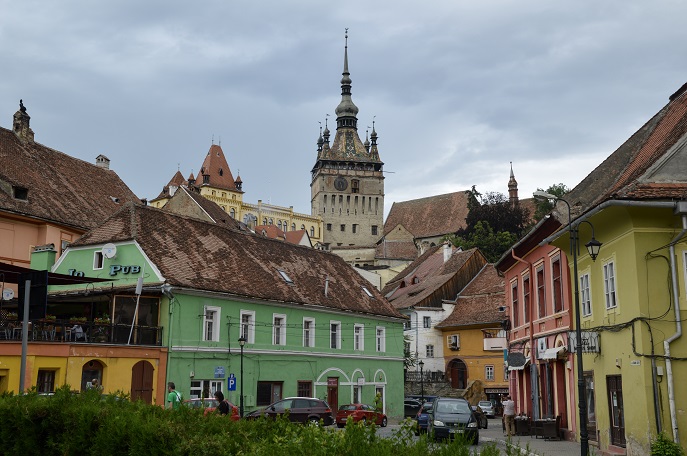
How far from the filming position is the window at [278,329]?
35594 mm

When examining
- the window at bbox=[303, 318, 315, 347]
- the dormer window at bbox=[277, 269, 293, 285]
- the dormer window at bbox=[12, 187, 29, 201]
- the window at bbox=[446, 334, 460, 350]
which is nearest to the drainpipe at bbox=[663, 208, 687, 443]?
the window at bbox=[303, 318, 315, 347]

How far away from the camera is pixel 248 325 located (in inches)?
1346

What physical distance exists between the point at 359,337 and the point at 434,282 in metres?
25.2

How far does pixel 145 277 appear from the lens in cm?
3078

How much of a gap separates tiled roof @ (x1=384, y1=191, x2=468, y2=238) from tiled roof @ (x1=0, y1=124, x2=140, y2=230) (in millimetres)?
92673

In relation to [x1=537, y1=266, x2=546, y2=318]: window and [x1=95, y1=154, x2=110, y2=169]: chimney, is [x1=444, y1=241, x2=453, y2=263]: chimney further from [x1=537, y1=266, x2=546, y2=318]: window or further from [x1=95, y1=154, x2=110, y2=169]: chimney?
[x1=537, y1=266, x2=546, y2=318]: window

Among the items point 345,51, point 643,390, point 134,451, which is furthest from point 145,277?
point 345,51

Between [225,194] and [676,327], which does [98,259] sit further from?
[225,194]

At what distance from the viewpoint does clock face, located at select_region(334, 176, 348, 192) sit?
14475 cm

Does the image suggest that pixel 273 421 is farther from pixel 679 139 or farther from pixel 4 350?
pixel 4 350

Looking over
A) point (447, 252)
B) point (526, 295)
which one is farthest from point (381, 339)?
point (447, 252)

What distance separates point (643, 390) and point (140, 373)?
18.9 metres

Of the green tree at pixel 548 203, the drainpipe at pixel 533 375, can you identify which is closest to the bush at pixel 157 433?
the drainpipe at pixel 533 375

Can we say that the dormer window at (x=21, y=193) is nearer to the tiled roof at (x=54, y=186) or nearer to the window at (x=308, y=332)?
the tiled roof at (x=54, y=186)
